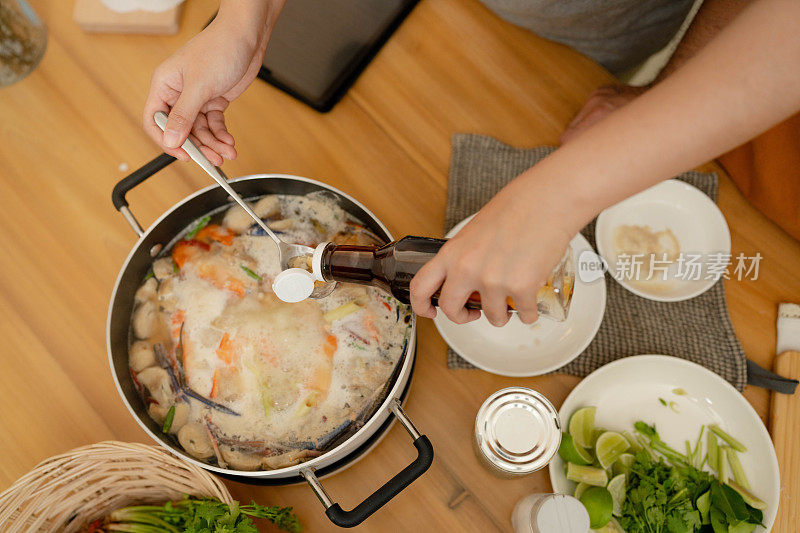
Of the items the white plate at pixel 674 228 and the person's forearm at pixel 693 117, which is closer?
the person's forearm at pixel 693 117

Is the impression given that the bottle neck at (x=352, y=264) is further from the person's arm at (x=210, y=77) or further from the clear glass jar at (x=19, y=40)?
the clear glass jar at (x=19, y=40)

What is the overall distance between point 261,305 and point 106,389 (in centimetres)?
33

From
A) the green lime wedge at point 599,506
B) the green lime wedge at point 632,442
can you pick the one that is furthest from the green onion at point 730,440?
the green lime wedge at point 599,506

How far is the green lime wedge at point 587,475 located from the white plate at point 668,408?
0.02 m

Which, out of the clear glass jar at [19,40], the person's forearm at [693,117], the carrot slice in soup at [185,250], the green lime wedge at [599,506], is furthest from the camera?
the clear glass jar at [19,40]

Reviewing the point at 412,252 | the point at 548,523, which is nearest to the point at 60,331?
the point at 412,252

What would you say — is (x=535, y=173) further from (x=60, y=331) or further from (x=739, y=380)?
(x=60, y=331)

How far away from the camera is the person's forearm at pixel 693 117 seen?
1.49ft

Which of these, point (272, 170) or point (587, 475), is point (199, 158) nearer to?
point (272, 170)

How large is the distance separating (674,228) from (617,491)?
1.49 feet

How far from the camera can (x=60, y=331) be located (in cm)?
89

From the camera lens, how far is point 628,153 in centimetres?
49

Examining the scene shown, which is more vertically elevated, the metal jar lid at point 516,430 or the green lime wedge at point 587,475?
the metal jar lid at point 516,430

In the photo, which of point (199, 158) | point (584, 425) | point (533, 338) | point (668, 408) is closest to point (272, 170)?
point (199, 158)
